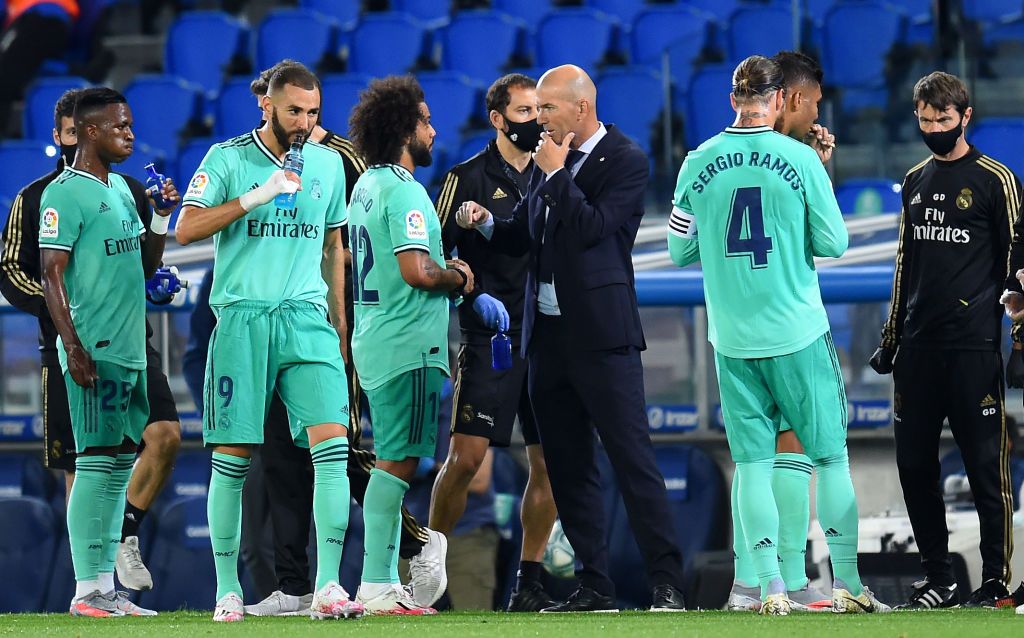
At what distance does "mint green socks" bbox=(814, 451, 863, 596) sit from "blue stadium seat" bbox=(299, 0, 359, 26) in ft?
28.9

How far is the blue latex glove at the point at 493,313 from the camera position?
5.21 metres

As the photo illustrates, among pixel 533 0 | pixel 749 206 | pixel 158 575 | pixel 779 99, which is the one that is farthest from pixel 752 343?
pixel 533 0

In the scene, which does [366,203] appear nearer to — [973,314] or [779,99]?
[779,99]

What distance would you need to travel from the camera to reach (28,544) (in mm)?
7043

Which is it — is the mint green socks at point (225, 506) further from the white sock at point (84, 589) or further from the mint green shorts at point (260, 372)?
the white sock at point (84, 589)

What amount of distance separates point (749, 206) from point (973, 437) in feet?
4.29

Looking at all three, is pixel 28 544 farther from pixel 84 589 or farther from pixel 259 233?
pixel 259 233

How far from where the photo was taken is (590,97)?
511 cm

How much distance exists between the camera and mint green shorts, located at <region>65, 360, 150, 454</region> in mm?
5477

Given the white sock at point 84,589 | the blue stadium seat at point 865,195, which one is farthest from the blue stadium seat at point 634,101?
the white sock at point 84,589

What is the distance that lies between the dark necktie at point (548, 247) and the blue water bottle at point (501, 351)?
0.25 meters

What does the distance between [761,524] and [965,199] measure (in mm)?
1510

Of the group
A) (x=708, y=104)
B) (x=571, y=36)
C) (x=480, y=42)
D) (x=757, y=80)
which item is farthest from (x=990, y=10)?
(x=480, y=42)

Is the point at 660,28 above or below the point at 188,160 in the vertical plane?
above
